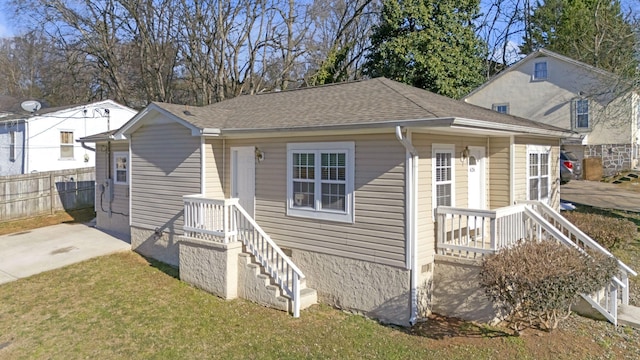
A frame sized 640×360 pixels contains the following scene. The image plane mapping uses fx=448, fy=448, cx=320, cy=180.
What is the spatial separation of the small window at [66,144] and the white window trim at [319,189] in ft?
47.5

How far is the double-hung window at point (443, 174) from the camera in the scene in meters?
8.01

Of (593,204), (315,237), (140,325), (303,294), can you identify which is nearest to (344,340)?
(303,294)

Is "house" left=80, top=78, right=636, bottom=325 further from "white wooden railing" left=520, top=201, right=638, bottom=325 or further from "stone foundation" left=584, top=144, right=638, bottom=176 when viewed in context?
"stone foundation" left=584, top=144, right=638, bottom=176

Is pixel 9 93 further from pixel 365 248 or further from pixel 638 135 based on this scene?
pixel 638 135

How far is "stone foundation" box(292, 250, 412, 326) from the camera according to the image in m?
7.43

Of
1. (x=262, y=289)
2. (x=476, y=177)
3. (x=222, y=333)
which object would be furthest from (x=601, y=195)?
(x=222, y=333)

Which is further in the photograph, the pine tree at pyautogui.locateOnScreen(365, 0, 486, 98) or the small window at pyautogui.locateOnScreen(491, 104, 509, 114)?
the small window at pyautogui.locateOnScreen(491, 104, 509, 114)

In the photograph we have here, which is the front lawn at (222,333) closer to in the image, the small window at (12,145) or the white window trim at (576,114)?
the small window at (12,145)

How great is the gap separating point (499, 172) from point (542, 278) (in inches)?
159

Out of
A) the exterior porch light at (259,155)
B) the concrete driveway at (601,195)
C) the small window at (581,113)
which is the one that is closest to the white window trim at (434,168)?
the exterior porch light at (259,155)

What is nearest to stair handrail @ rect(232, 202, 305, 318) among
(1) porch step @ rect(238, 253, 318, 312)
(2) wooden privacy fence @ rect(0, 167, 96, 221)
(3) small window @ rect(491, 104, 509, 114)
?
(1) porch step @ rect(238, 253, 318, 312)

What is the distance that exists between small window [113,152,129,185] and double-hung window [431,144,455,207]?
351 inches

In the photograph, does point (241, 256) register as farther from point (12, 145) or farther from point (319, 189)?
point (12, 145)

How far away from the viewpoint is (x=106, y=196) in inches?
531
